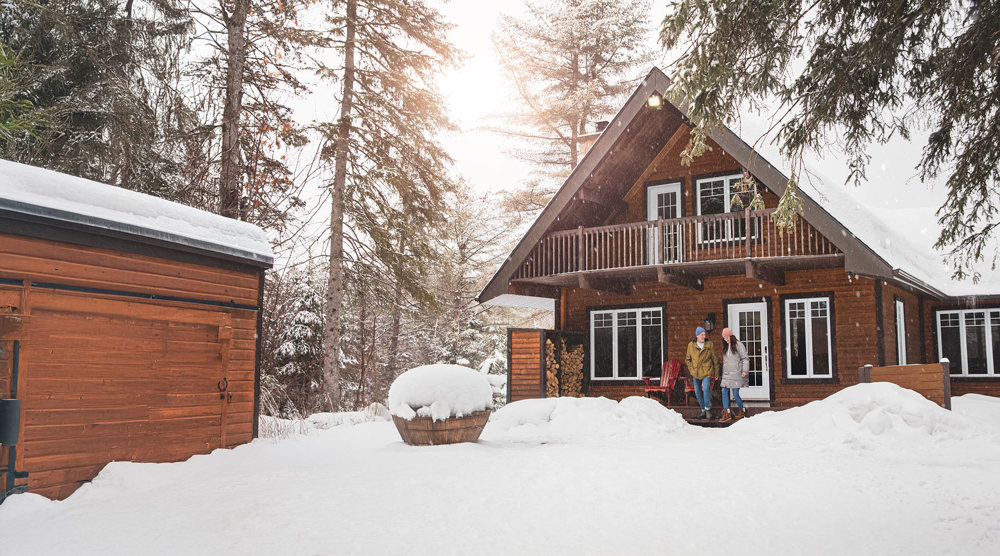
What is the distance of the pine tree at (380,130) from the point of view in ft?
53.5

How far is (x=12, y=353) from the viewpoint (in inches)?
242

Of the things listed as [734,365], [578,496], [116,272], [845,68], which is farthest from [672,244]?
[116,272]

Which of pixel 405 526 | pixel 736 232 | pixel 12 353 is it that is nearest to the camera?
pixel 405 526

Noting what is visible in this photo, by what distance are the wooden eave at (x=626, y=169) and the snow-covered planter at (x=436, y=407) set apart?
606 centimetres

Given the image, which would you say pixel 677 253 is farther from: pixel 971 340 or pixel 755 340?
pixel 971 340

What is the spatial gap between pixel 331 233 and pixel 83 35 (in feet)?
20.0

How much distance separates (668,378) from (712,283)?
7.59 ft

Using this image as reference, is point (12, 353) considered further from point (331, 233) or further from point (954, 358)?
point (954, 358)

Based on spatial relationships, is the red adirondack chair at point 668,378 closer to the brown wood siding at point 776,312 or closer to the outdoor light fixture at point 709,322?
the brown wood siding at point 776,312

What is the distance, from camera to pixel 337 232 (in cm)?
1631

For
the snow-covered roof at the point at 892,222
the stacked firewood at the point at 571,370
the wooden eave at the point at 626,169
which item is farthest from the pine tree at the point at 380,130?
the snow-covered roof at the point at 892,222

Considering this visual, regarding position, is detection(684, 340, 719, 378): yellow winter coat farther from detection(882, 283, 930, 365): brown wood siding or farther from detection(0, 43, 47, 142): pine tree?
detection(0, 43, 47, 142): pine tree

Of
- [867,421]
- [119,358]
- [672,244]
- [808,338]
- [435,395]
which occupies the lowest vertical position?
[867,421]

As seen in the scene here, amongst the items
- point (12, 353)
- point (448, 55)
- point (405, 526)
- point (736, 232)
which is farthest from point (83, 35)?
point (736, 232)
